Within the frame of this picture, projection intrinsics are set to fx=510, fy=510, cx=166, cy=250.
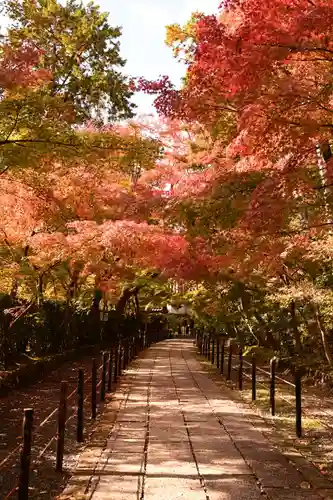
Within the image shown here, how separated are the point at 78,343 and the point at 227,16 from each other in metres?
18.2

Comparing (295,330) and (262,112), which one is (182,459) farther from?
(295,330)

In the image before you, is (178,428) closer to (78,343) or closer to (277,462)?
(277,462)

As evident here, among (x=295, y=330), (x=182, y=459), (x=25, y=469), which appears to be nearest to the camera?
(x=25, y=469)

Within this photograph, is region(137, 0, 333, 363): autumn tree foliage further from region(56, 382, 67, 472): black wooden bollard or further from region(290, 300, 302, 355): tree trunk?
region(290, 300, 302, 355): tree trunk

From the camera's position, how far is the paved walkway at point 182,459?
518 centimetres

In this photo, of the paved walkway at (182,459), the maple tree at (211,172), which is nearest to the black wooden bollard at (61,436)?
the paved walkway at (182,459)

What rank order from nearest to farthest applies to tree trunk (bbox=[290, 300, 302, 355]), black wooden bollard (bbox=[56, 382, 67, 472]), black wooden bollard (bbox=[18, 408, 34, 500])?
1. black wooden bollard (bbox=[18, 408, 34, 500])
2. black wooden bollard (bbox=[56, 382, 67, 472])
3. tree trunk (bbox=[290, 300, 302, 355])

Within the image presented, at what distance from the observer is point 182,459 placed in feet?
20.7

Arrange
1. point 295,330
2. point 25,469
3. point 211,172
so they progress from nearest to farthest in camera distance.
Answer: point 25,469 < point 211,172 < point 295,330

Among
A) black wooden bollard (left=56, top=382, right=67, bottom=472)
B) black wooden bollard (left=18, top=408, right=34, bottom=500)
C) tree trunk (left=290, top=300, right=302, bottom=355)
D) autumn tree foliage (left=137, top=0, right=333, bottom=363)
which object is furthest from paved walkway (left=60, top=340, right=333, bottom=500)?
tree trunk (left=290, top=300, right=302, bottom=355)

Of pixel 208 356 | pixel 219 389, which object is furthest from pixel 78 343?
pixel 219 389

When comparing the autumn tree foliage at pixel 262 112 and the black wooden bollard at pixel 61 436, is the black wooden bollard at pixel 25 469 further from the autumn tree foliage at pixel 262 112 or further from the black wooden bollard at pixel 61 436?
the autumn tree foliage at pixel 262 112

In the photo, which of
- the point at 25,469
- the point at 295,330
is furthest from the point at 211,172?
the point at 295,330

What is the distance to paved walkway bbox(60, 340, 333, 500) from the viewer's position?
5180mm
